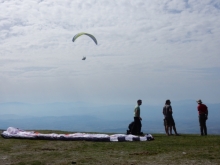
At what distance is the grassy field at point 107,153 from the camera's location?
44.8ft

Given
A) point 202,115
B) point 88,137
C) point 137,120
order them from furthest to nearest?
point 202,115 < point 137,120 < point 88,137

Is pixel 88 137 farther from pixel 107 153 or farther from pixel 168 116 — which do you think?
pixel 168 116

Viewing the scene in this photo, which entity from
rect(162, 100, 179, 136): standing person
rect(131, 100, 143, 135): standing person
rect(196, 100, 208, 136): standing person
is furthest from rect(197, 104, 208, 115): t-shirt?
rect(131, 100, 143, 135): standing person

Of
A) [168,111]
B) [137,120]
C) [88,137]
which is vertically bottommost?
[88,137]

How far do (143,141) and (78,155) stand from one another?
214 inches

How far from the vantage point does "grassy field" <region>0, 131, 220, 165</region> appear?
1366 cm

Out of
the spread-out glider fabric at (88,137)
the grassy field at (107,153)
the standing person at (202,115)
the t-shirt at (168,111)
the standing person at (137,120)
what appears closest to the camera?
the grassy field at (107,153)

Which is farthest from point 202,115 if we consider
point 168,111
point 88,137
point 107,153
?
point 107,153

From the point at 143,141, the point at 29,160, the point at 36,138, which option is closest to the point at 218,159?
the point at 143,141

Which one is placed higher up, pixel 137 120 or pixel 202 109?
pixel 202 109

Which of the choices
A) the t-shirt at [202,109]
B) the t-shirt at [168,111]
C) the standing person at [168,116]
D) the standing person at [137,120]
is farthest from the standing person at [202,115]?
the standing person at [137,120]

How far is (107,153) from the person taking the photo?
1554 cm

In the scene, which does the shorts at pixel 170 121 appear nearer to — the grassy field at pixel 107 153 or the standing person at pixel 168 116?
the standing person at pixel 168 116

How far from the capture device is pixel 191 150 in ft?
51.5
